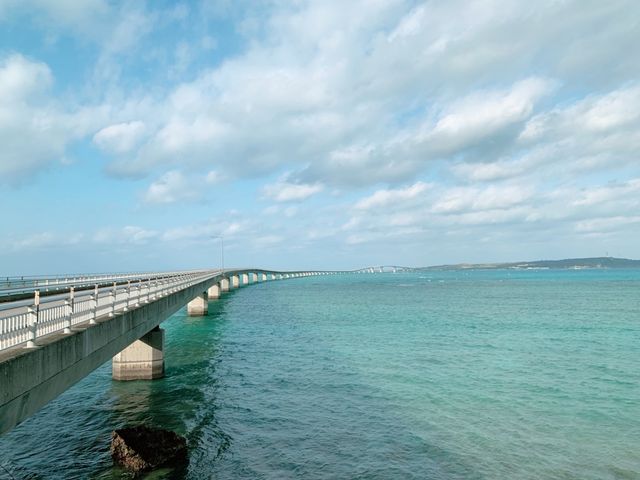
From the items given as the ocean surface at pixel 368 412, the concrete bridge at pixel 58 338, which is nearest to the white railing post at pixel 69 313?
the concrete bridge at pixel 58 338

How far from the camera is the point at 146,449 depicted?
1429 centimetres

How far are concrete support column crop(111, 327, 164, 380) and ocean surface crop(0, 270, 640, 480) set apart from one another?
0.72m

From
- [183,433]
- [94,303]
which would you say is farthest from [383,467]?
[94,303]

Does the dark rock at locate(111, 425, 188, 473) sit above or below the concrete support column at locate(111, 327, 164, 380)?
below

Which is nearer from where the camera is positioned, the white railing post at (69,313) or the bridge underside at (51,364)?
the bridge underside at (51,364)

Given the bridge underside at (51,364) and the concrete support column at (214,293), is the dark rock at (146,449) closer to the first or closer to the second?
the bridge underside at (51,364)

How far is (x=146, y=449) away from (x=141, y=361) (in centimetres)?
1120

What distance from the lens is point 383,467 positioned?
14.5m

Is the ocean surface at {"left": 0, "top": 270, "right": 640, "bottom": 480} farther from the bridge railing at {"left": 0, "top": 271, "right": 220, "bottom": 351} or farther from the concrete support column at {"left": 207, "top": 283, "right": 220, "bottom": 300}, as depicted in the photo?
the concrete support column at {"left": 207, "top": 283, "right": 220, "bottom": 300}

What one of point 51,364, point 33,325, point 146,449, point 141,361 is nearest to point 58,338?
point 51,364

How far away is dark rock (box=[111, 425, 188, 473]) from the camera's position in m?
13.9

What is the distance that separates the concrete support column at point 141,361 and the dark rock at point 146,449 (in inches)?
398

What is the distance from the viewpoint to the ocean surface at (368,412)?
1457cm

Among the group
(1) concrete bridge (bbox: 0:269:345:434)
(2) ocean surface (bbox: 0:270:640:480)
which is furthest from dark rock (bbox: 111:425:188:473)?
(1) concrete bridge (bbox: 0:269:345:434)
